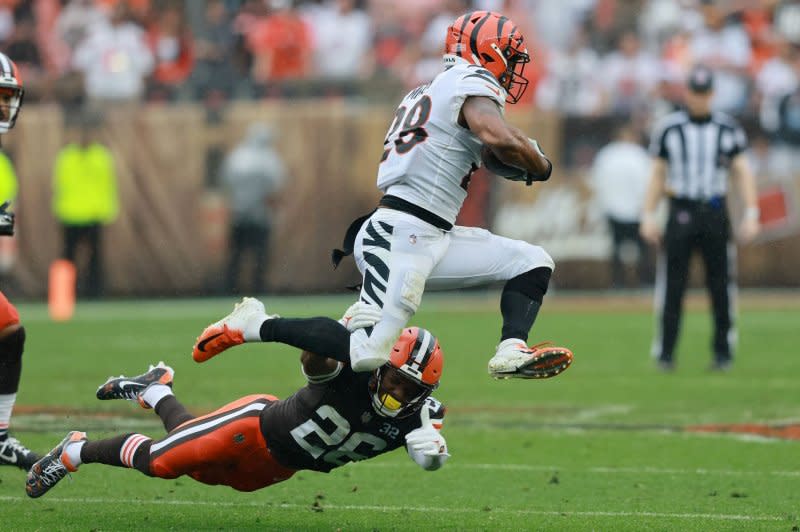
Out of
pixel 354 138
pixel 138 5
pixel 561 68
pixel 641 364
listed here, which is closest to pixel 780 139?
pixel 561 68

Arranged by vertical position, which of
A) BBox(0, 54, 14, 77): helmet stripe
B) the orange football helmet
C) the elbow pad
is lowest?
the elbow pad

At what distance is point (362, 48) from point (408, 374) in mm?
13135

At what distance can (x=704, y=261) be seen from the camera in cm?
1059

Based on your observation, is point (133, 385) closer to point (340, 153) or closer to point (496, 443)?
point (496, 443)

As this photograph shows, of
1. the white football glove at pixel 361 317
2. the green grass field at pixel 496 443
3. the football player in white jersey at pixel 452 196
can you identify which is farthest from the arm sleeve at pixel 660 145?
the white football glove at pixel 361 317

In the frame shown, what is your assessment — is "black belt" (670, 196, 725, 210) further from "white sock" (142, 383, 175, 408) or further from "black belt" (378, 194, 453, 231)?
"white sock" (142, 383, 175, 408)

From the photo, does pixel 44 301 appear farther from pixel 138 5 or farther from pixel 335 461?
pixel 335 461

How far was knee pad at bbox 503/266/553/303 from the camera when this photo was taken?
5637 millimetres

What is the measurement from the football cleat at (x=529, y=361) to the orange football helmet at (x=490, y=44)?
3.46ft

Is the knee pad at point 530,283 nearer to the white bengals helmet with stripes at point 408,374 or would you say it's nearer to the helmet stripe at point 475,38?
the white bengals helmet with stripes at point 408,374

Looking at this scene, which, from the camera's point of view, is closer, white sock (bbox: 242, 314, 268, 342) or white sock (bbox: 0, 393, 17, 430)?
white sock (bbox: 242, 314, 268, 342)

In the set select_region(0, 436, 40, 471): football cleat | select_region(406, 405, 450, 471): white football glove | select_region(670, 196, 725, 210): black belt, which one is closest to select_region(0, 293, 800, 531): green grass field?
select_region(0, 436, 40, 471): football cleat

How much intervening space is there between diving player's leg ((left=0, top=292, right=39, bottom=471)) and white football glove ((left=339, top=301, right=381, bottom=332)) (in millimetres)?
1620

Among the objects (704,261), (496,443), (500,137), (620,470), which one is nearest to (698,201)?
(704,261)
